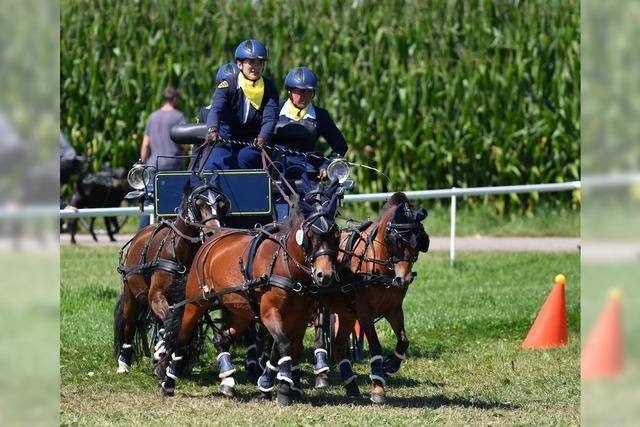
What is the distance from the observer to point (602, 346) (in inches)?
82.4

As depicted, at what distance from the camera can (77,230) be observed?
68.7ft

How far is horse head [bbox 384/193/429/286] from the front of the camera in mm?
8469

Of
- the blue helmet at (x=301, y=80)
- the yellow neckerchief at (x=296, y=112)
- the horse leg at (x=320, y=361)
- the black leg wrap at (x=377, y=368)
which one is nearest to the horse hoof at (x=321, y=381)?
the horse leg at (x=320, y=361)

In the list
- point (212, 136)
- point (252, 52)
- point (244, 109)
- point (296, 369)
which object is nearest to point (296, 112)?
point (244, 109)

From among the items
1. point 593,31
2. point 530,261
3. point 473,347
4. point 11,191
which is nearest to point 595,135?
point 593,31

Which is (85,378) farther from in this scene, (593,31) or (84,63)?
(84,63)

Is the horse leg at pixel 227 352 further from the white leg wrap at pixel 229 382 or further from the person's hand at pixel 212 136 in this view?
the person's hand at pixel 212 136

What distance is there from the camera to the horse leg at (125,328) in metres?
10.3

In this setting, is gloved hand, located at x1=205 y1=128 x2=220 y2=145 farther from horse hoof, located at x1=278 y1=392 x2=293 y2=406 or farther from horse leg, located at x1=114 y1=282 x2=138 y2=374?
horse hoof, located at x1=278 y1=392 x2=293 y2=406

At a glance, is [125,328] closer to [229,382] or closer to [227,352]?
[227,352]

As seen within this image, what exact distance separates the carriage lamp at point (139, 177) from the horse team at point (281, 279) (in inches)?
33.8

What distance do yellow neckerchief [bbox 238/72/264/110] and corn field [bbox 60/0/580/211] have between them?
1142 centimetres

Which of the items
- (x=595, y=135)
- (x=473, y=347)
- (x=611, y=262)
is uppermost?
Result: (x=595, y=135)

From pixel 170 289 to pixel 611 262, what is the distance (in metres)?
7.71
